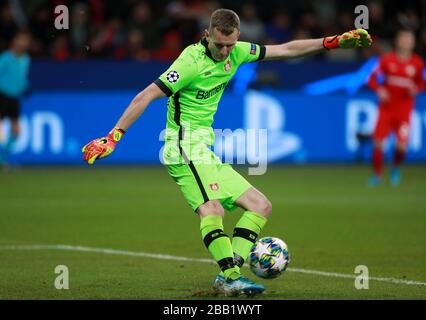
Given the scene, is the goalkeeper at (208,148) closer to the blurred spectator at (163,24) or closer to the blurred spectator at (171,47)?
the blurred spectator at (163,24)

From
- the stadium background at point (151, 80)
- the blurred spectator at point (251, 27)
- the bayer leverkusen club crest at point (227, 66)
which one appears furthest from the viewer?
the blurred spectator at point (251, 27)

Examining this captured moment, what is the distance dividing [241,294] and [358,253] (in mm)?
2599

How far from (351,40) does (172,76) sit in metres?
1.57

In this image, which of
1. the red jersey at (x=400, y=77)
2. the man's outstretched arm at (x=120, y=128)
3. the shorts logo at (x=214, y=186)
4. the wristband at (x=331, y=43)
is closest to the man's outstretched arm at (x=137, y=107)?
the man's outstretched arm at (x=120, y=128)

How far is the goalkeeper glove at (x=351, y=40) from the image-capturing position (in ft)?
25.8

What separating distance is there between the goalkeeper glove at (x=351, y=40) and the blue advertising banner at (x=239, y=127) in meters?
10.2

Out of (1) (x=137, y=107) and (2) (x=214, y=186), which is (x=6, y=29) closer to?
(2) (x=214, y=186)

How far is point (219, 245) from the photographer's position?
738 centimetres

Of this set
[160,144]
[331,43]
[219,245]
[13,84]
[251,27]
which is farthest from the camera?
[251,27]

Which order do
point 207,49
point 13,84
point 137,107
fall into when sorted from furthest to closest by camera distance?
point 13,84 < point 207,49 < point 137,107

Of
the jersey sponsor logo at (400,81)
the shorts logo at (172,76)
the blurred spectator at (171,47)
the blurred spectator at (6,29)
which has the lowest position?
the shorts logo at (172,76)

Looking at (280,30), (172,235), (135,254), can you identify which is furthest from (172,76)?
(280,30)

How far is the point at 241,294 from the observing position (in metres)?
7.24

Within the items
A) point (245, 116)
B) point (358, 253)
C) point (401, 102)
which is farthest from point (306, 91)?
point (358, 253)
